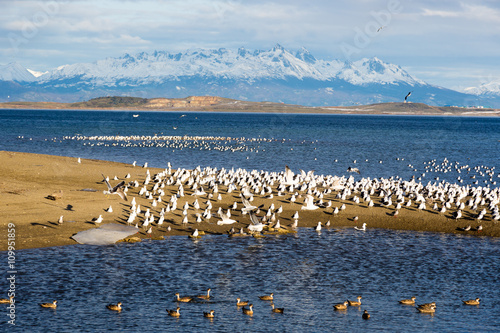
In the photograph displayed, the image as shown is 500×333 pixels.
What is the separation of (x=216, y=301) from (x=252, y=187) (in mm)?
20896

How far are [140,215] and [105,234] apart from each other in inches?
160

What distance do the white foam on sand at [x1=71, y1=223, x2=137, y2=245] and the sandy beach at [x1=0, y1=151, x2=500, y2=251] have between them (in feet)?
1.57

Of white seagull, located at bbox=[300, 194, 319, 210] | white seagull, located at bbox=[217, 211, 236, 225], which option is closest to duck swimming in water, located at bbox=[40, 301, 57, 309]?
white seagull, located at bbox=[217, 211, 236, 225]

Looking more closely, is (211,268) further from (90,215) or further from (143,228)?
(90,215)

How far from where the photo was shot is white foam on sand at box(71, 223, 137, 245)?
89.8ft

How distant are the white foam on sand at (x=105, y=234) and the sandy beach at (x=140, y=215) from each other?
48 cm

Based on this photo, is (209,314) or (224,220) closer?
(209,314)

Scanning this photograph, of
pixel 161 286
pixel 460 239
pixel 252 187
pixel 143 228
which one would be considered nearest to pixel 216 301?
pixel 161 286

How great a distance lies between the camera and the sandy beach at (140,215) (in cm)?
2897

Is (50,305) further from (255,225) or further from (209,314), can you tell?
(255,225)

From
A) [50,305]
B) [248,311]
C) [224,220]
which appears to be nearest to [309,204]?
[224,220]

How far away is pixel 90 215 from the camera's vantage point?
3122 centimetres

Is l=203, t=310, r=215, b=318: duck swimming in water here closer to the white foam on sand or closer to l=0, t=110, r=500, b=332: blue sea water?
l=0, t=110, r=500, b=332: blue sea water

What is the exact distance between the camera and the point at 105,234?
92.3 feet
